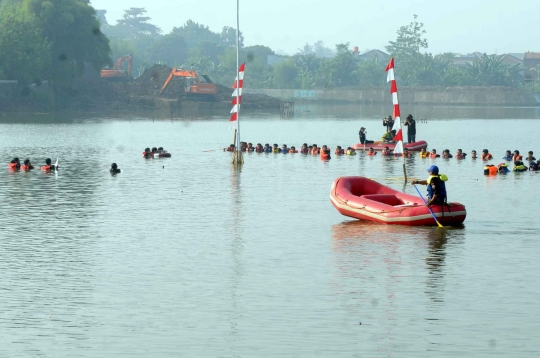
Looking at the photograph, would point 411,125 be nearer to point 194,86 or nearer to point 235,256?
point 235,256

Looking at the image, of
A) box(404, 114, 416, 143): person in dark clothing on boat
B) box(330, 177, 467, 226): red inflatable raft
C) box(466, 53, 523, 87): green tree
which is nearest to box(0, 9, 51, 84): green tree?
box(404, 114, 416, 143): person in dark clothing on boat

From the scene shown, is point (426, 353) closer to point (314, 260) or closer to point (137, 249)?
point (314, 260)

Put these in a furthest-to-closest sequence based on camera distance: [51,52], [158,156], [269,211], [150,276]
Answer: [51,52], [158,156], [269,211], [150,276]

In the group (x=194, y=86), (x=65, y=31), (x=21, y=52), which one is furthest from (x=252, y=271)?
(x=194, y=86)

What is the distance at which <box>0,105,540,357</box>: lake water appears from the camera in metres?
18.0

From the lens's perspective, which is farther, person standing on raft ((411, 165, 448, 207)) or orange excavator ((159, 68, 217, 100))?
orange excavator ((159, 68, 217, 100))

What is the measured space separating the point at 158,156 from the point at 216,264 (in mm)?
34344

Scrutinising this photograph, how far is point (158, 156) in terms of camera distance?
58969 millimetres

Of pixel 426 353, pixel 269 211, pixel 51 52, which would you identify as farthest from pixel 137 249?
pixel 51 52

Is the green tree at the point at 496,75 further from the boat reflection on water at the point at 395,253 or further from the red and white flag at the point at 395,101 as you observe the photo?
the boat reflection on water at the point at 395,253

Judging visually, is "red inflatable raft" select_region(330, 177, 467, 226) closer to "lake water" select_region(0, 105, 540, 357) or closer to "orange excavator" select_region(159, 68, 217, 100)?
"lake water" select_region(0, 105, 540, 357)

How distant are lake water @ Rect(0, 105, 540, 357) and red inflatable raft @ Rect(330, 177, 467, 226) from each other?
1.38 feet

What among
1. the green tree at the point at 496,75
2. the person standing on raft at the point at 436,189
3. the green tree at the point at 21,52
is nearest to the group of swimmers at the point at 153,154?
the person standing on raft at the point at 436,189

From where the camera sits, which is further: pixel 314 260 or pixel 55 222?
pixel 55 222
